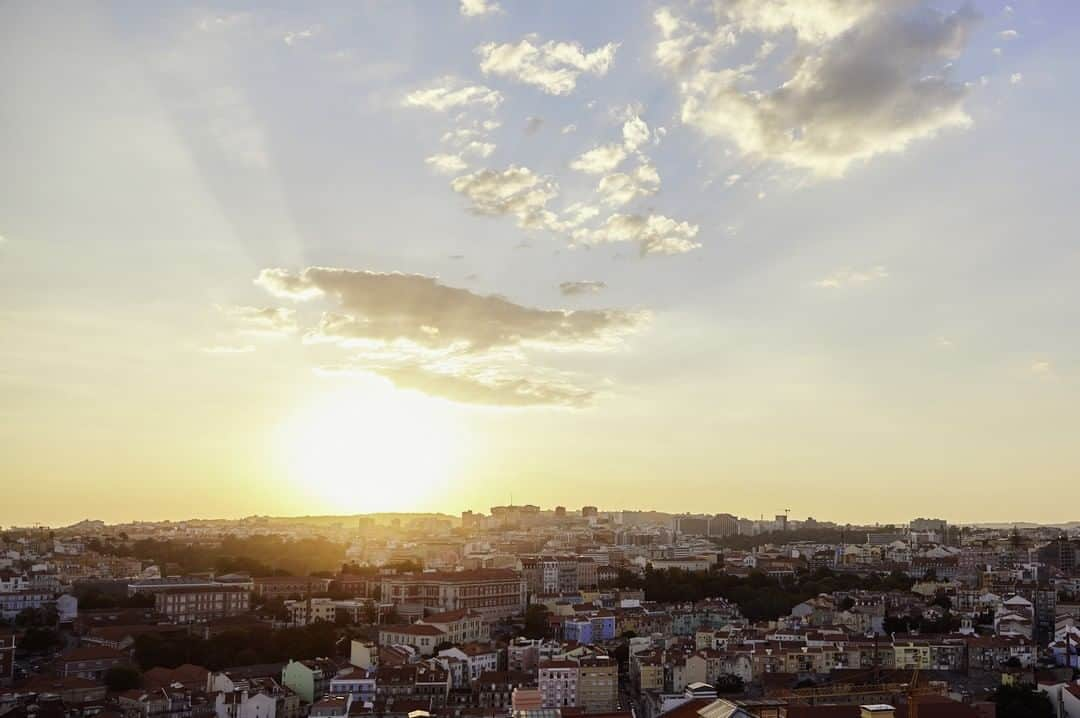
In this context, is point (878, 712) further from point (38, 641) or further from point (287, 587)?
point (287, 587)

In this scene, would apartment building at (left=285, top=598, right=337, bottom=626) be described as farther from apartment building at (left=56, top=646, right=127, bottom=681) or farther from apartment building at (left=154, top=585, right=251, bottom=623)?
apartment building at (left=56, top=646, right=127, bottom=681)

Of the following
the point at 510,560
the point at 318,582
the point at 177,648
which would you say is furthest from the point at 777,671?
the point at 510,560

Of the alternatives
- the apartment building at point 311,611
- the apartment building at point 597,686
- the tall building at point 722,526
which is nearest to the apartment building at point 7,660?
the apartment building at point 311,611

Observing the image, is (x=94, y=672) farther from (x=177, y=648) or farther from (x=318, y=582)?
(x=318, y=582)

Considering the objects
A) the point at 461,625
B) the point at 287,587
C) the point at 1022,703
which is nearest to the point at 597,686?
the point at 1022,703

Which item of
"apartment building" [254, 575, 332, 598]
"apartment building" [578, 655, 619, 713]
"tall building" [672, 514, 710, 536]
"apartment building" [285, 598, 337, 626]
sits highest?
"tall building" [672, 514, 710, 536]

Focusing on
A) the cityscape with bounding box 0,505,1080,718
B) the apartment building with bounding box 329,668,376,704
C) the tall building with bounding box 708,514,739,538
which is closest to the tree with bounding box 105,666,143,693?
the cityscape with bounding box 0,505,1080,718
